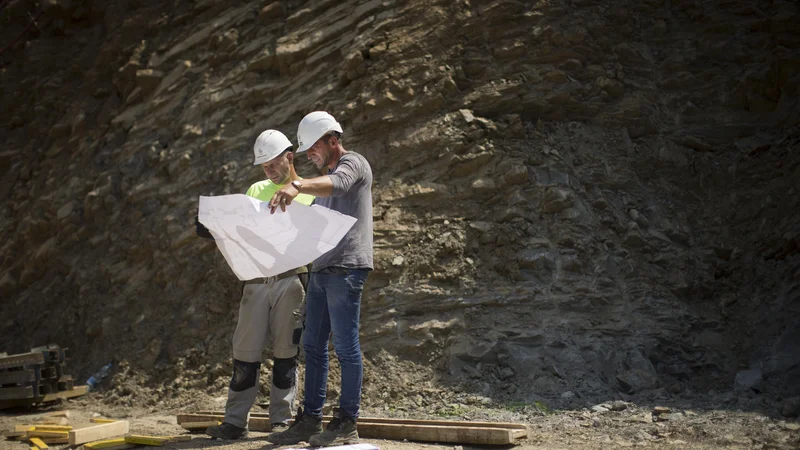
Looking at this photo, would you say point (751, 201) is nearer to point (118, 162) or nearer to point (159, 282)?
point (159, 282)

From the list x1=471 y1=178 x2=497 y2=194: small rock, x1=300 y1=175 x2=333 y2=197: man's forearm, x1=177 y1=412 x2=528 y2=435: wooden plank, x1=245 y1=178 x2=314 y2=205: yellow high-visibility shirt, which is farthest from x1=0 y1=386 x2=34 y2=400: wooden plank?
x1=300 y1=175 x2=333 y2=197: man's forearm

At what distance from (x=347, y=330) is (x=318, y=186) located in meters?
0.92

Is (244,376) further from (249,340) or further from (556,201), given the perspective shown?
(556,201)

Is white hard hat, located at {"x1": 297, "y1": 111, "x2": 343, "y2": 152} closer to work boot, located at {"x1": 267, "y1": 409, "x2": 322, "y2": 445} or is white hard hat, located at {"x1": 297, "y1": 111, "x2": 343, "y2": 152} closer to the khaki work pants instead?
the khaki work pants

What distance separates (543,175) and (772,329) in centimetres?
259

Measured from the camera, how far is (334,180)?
4.16 metres

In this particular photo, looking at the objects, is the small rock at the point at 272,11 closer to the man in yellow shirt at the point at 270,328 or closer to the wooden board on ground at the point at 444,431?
the man in yellow shirt at the point at 270,328

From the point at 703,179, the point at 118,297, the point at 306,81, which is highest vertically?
the point at 306,81

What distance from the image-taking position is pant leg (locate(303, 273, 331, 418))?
15.2ft

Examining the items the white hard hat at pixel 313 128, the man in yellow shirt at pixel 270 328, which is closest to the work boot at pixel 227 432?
the man in yellow shirt at pixel 270 328

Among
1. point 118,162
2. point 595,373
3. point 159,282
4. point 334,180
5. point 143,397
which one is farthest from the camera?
point 118,162

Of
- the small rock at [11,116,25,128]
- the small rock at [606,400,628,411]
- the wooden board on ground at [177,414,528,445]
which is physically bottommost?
the small rock at [606,400,628,411]

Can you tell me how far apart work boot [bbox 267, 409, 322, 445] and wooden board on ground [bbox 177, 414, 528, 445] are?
19.5 inches

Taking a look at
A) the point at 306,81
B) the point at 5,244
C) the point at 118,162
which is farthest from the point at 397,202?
the point at 5,244
